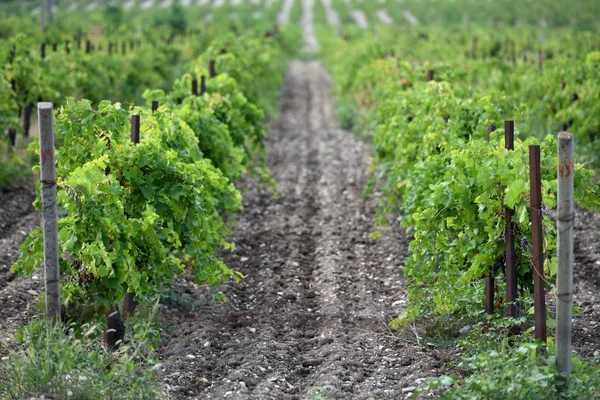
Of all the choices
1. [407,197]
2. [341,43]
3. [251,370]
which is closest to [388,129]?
[407,197]

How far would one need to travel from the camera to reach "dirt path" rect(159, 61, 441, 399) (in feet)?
22.2

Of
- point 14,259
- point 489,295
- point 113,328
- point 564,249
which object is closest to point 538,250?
point 564,249

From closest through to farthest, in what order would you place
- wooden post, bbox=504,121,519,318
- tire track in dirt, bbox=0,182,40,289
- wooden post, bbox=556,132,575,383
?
wooden post, bbox=556,132,575,383
wooden post, bbox=504,121,519,318
tire track in dirt, bbox=0,182,40,289

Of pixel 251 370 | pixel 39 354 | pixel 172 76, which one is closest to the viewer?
pixel 39 354

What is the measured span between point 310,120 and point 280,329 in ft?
43.0

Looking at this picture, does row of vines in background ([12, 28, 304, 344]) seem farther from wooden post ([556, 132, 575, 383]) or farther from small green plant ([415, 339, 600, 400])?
wooden post ([556, 132, 575, 383])

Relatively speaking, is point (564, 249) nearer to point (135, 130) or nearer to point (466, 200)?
point (466, 200)

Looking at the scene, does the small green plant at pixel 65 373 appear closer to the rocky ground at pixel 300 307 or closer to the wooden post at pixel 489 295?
the rocky ground at pixel 300 307

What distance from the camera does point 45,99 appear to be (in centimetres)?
1394

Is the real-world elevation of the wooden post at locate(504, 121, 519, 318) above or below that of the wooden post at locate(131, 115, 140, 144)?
below

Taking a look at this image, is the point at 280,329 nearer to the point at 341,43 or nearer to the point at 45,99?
the point at 45,99

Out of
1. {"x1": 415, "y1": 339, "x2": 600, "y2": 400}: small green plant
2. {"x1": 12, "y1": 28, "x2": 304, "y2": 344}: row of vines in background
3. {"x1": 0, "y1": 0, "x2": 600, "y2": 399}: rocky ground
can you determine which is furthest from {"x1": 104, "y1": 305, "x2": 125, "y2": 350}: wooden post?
{"x1": 415, "y1": 339, "x2": 600, "y2": 400}: small green plant

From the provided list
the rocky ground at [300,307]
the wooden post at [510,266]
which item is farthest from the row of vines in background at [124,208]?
the wooden post at [510,266]

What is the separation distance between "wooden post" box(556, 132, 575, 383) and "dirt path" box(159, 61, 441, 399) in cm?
128
